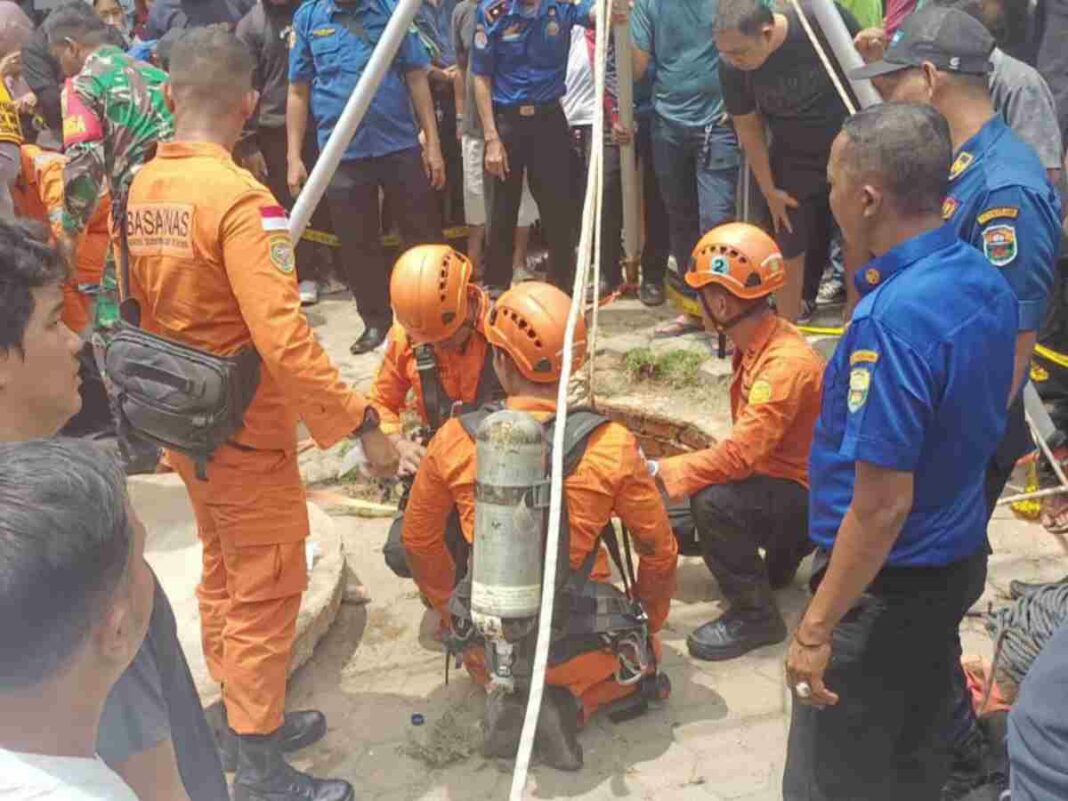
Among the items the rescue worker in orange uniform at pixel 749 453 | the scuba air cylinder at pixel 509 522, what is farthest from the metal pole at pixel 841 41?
the scuba air cylinder at pixel 509 522

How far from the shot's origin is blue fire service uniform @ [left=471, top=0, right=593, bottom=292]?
7.24m

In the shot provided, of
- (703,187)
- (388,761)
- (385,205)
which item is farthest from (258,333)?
(385,205)

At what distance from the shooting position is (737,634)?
461 cm

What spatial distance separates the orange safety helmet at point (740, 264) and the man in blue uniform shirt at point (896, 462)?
147 centimetres

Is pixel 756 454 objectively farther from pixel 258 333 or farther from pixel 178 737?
pixel 178 737

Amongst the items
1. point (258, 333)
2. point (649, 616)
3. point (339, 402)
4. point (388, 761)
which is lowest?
point (388, 761)

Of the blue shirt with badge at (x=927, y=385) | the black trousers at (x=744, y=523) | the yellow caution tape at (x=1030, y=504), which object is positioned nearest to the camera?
the blue shirt with badge at (x=927, y=385)

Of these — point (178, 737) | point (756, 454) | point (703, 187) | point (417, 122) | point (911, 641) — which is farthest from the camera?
point (417, 122)

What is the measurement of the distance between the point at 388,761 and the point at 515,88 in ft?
15.0

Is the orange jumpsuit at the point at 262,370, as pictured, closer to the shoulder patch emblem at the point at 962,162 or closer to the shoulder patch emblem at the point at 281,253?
the shoulder patch emblem at the point at 281,253

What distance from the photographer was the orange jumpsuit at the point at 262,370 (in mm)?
3455

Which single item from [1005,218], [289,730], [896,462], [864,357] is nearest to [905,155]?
[864,357]

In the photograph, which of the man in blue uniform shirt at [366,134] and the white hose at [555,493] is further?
the man in blue uniform shirt at [366,134]

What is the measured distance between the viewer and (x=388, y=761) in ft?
13.4
